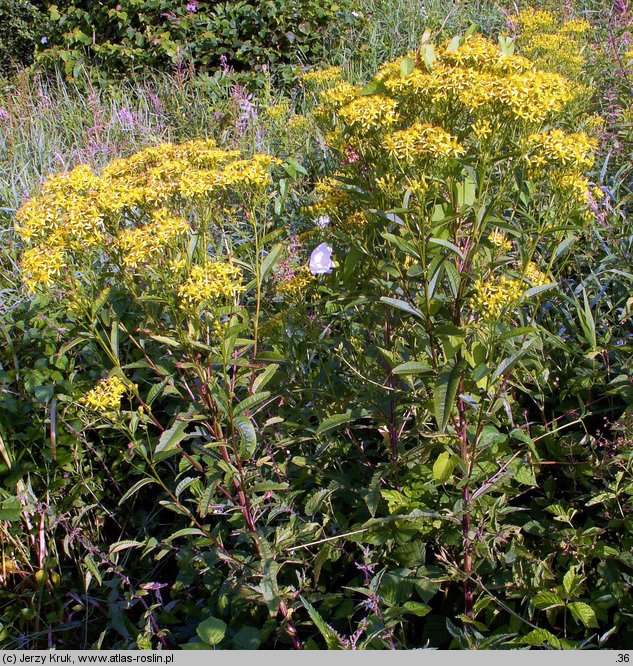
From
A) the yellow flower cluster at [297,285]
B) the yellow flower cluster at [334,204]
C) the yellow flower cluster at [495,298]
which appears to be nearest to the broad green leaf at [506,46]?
the yellow flower cluster at [334,204]

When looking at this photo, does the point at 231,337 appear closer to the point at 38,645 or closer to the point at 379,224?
the point at 379,224

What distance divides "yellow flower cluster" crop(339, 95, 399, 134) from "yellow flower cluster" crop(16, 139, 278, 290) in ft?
1.16

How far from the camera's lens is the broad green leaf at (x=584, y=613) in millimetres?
1714

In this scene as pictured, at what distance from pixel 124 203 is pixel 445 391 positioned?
3.17ft

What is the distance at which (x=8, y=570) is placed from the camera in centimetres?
240

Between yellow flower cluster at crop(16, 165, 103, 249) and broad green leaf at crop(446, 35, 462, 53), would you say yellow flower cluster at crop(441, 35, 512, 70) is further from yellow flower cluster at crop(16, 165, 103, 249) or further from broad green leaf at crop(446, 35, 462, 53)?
yellow flower cluster at crop(16, 165, 103, 249)

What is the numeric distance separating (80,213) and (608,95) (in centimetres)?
327

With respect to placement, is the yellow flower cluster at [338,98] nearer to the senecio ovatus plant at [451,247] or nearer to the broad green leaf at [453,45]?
the senecio ovatus plant at [451,247]

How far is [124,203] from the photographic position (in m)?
1.81

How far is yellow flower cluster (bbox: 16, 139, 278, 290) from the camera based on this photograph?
5.76 feet

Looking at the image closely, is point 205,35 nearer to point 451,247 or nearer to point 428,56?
point 428,56

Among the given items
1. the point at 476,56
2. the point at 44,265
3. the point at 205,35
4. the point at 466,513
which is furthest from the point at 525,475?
the point at 205,35

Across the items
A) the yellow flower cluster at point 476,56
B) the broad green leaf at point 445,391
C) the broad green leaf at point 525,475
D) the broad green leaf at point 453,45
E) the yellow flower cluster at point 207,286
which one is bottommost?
the broad green leaf at point 525,475

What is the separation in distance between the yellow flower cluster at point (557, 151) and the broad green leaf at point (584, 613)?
1102 millimetres
